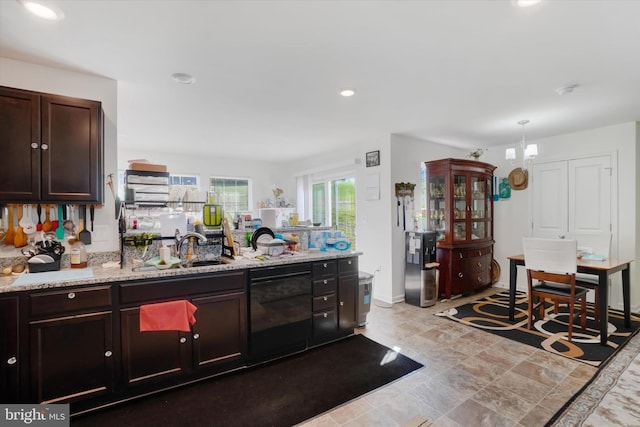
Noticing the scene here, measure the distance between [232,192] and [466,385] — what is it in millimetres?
5588

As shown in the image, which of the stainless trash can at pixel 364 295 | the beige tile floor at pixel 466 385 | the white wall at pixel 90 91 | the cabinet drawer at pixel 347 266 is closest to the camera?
the beige tile floor at pixel 466 385

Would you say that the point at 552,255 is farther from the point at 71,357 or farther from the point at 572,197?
the point at 71,357

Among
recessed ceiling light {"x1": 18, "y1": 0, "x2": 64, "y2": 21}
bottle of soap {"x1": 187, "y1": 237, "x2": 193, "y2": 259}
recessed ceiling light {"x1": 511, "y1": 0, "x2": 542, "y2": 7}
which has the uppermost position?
recessed ceiling light {"x1": 18, "y1": 0, "x2": 64, "y2": 21}

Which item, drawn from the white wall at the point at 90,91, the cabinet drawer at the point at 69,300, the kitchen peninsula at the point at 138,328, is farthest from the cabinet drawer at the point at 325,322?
the white wall at the point at 90,91

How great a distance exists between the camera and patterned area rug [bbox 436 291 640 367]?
2.88 meters

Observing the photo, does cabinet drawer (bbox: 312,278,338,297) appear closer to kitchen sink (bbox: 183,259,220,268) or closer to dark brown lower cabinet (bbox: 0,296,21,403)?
kitchen sink (bbox: 183,259,220,268)

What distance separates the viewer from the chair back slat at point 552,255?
3057 millimetres

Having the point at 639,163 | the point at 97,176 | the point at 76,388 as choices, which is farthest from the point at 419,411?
the point at 639,163

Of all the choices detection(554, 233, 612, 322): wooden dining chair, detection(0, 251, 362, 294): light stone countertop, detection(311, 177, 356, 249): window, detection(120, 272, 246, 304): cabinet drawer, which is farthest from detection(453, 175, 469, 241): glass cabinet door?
detection(120, 272, 246, 304): cabinet drawer

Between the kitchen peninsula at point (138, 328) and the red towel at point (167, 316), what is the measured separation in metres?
0.05

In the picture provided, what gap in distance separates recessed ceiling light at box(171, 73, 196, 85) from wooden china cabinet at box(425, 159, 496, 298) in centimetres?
365

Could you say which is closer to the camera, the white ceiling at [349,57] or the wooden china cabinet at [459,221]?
the white ceiling at [349,57]

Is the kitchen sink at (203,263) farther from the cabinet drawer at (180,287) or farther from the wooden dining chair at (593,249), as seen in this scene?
the wooden dining chair at (593,249)

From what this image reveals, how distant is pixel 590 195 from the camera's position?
428 cm
